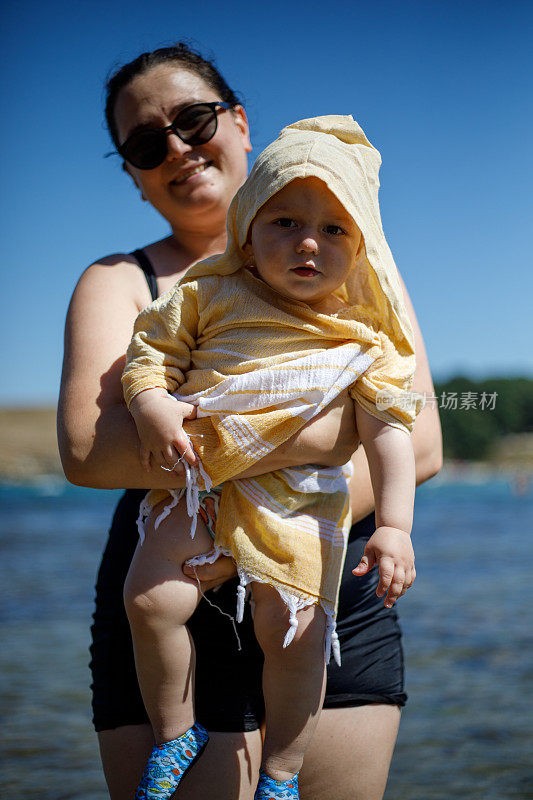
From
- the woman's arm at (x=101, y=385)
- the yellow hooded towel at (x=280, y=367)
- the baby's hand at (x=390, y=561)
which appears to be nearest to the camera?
the baby's hand at (x=390, y=561)

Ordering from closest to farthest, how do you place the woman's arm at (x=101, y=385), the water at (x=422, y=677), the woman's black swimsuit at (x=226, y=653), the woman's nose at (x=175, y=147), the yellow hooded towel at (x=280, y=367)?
1. the yellow hooded towel at (x=280, y=367)
2. the woman's arm at (x=101, y=385)
3. the woman's black swimsuit at (x=226, y=653)
4. the woman's nose at (x=175, y=147)
5. the water at (x=422, y=677)

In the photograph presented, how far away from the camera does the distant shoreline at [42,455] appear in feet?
155

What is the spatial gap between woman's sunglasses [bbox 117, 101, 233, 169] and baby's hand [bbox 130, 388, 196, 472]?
0.84 meters

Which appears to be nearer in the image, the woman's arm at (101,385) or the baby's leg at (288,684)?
the baby's leg at (288,684)

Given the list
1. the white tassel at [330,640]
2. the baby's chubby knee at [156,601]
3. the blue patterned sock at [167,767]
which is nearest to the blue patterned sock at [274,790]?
the blue patterned sock at [167,767]

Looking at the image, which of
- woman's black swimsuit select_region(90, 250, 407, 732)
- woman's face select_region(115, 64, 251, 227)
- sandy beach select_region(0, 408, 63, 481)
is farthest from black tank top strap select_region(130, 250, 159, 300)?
sandy beach select_region(0, 408, 63, 481)

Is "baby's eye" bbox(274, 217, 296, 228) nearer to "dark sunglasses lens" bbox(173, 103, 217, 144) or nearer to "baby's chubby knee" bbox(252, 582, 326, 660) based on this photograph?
"dark sunglasses lens" bbox(173, 103, 217, 144)

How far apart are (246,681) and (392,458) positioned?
742mm

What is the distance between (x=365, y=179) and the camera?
1833 millimetres

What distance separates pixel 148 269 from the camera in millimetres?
2205

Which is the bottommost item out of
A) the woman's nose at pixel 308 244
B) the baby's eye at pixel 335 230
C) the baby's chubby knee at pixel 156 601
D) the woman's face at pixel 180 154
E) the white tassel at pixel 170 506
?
the baby's chubby knee at pixel 156 601

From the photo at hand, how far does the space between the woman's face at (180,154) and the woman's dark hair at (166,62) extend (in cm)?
3

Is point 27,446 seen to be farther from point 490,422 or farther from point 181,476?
point 181,476

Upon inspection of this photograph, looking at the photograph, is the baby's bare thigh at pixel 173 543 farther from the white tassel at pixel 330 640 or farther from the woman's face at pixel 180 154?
the woman's face at pixel 180 154
